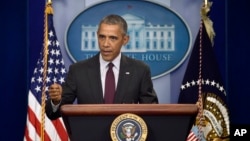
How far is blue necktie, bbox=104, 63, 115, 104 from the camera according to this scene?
234 centimetres

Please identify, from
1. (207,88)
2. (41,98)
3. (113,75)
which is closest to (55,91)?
(113,75)

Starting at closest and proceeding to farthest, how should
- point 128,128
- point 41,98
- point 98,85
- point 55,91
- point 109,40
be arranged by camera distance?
point 128,128 < point 55,91 < point 98,85 < point 109,40 < point 41,98

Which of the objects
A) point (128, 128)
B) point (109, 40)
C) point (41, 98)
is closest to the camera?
point (128, 128)

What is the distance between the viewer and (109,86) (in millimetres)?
2408

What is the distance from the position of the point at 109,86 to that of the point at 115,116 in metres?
0.69

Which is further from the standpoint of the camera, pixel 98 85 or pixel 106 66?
pixel 106 66

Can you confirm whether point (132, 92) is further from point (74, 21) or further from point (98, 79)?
point (74, 21)

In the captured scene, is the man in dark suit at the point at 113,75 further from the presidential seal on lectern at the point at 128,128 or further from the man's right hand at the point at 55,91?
the presidential seal on lectern at the point at 128,128

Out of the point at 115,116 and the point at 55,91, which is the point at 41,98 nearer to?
the point at 55,91

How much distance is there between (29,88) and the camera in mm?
3678

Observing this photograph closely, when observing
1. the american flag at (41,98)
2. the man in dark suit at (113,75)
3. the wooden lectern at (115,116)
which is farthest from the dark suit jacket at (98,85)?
the american flag at (41,98)

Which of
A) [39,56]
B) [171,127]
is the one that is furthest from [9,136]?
[171,127]

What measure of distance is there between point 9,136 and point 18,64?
58 centimetres

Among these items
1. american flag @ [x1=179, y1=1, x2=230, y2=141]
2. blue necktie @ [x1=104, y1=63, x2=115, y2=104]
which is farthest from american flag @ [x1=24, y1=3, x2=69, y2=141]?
blue necktie @ [x1=104, y1=63, x2=115, y2=104]
